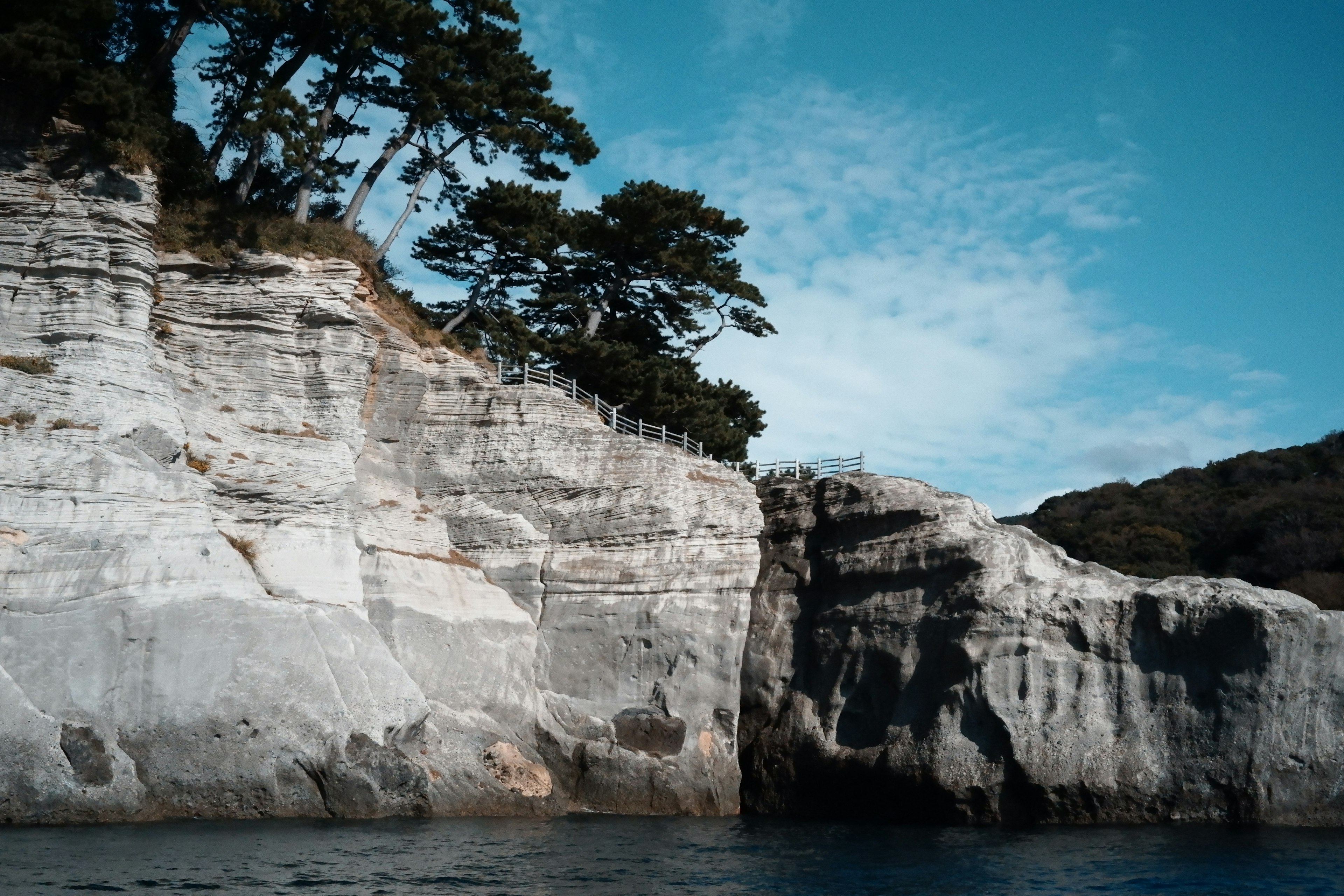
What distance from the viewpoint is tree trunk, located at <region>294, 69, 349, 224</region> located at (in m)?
34.5

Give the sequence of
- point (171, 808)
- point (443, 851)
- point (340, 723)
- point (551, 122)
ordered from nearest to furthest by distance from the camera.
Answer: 1. point (443, 851)
2. point (171, 808)
3. point (340, 723)
4. point (551, 122)

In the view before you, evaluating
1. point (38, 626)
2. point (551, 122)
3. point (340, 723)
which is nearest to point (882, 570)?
point (340, 723)

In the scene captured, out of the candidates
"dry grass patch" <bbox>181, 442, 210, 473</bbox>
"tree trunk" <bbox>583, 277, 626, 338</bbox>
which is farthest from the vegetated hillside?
"dry grass patch" <bbox>181, 442, 210, 473</bbox>

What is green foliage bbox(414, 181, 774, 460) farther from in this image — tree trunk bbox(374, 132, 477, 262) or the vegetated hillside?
the vegetated hillside

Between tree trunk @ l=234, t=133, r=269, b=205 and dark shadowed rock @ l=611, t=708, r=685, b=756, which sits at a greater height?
tree trunk @ l=234, t=133, r=269, b=205

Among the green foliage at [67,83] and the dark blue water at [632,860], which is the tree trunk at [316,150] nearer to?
the green foliage at [67,83]

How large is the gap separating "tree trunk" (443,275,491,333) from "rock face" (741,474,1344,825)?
1412 cm

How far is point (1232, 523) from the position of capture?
62.6 meters

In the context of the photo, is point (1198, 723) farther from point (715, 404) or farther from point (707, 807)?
point (715, 404)

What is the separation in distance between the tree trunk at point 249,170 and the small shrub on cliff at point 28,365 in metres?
8.50

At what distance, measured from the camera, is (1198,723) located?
29812mm

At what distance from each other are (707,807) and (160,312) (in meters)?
19.0

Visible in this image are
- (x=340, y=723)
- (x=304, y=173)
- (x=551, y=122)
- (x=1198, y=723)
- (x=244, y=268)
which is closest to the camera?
(x=340, y=723)

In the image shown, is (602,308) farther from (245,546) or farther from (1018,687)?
(1018,687)
